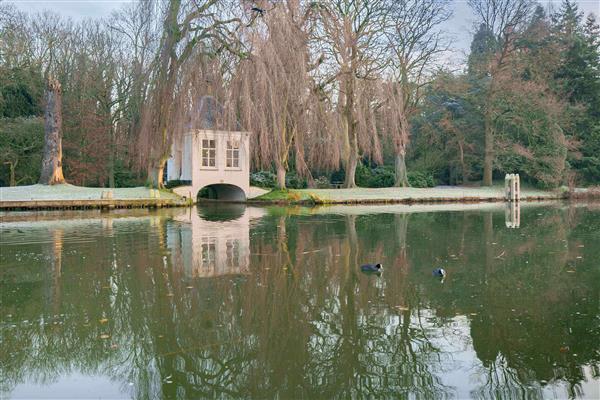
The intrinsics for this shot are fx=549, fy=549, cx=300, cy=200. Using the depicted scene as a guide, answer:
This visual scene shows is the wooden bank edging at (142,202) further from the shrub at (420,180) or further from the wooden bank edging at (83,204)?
the shrub at (420,180)

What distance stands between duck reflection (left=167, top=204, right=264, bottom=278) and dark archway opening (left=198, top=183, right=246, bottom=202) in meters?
13.6

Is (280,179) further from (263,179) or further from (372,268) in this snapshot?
(372,268)

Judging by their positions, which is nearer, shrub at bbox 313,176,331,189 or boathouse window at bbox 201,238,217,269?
boathouse window at bbox 201,238,217,269

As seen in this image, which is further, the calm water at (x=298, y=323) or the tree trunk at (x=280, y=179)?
the tree trunk at (x=280, y=179)

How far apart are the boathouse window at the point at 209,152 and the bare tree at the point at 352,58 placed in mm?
6531

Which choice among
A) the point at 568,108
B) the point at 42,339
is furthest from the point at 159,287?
the point at 568,108

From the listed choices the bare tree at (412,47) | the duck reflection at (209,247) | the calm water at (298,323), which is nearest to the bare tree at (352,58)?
the bare tree at (412,47)

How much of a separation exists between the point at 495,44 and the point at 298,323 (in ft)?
124

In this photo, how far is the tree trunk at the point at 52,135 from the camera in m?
26.0

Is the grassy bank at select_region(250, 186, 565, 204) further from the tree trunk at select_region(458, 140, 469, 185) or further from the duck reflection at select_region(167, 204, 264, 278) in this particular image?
the duck reflection at select_region(167, 204, 264, 278)

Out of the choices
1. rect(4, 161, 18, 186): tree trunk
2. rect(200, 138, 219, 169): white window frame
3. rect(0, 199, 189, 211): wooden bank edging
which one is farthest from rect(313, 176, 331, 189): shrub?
rect(4, 161, 18, 186): tree trunk

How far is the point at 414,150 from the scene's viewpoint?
41656 millimetres

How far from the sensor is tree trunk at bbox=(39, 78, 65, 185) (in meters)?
26.0

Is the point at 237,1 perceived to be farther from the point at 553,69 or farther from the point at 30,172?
the point at 553,69
